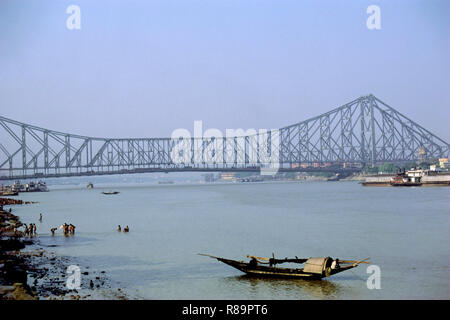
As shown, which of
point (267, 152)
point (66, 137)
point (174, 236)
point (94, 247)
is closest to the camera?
point (94, 247)

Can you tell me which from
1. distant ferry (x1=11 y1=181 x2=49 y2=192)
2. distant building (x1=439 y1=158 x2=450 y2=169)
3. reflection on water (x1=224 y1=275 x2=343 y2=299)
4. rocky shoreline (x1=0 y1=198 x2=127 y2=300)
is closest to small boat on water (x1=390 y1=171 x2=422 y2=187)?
distant building (x1=439 y1=158 x2=450 y2=169)

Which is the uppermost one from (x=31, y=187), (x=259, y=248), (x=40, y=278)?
(x=40, y=278)

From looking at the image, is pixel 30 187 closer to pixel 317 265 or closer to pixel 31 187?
pixel 31 187

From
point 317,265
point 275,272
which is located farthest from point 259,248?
point 317,265

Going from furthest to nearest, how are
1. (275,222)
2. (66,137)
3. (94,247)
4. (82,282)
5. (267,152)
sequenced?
(267,152)
(66,137)
(275,222)
(94,247)
(82,282)
